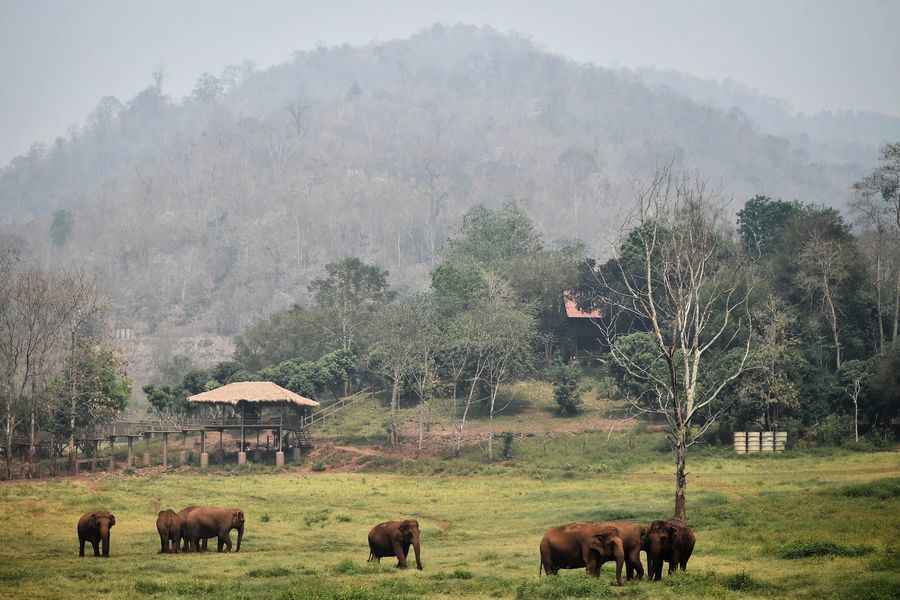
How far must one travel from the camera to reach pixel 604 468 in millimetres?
59438

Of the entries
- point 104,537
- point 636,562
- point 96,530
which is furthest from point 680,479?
point 96,530

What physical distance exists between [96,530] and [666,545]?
1671 centimetres

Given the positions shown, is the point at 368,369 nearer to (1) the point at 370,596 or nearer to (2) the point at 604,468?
(2) the point at 604,468

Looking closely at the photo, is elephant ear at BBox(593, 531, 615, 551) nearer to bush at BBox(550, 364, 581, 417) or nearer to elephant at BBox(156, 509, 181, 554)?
elephant at BBox(156, 509, 181, 554)

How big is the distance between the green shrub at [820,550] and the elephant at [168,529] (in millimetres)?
17870

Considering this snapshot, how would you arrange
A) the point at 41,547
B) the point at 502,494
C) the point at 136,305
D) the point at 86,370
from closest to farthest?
the point at 41,547 → the point at 502,494 → the point at 86,370 → the point at 136,305

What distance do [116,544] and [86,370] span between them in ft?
131

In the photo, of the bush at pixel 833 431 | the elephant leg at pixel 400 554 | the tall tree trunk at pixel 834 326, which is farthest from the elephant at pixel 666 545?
the tall tree trunk at pixel 834 326

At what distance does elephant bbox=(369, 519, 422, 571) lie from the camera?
2964 centimetres

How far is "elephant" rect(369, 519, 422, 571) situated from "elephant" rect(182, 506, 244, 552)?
17.4ft

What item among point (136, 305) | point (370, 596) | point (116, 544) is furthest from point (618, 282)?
point (136, 305)

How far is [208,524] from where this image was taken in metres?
33.0

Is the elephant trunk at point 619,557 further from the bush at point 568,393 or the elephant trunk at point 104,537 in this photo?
the bush at point 568,393

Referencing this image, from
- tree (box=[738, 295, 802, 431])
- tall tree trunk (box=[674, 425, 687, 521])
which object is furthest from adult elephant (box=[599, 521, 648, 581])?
tree (box=[738, 295, 802, 431])
